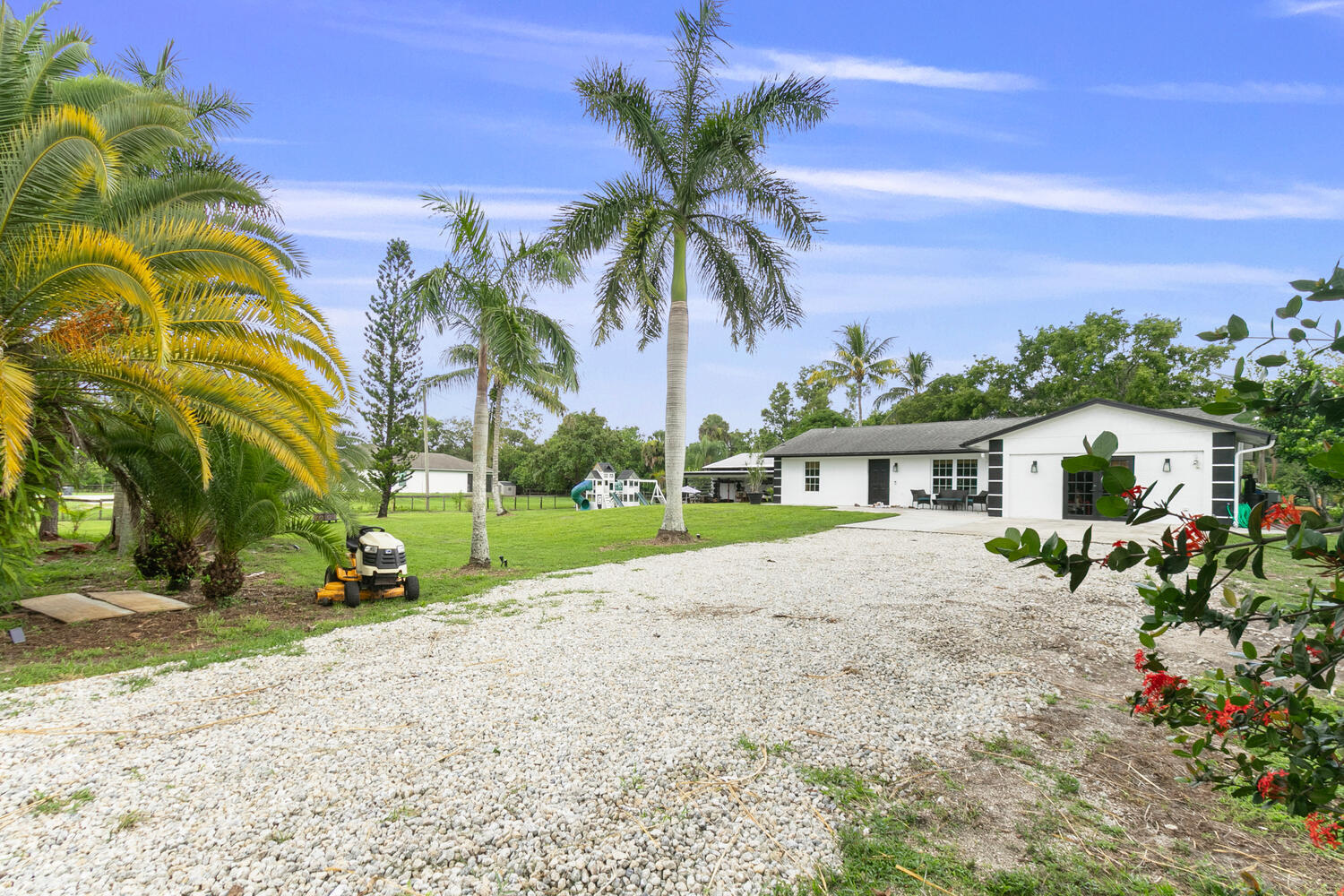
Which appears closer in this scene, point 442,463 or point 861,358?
point 861,358

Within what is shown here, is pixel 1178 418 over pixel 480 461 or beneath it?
over

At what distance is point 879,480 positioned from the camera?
83.3ft

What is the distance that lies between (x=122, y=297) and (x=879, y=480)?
962 inches

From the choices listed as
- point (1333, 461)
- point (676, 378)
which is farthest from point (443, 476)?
point (1333, 461)

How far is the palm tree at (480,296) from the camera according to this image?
29.5ft

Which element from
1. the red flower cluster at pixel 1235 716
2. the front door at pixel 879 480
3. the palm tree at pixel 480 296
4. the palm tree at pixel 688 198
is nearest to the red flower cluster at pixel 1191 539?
the red flower cluster at pixel 1235 716

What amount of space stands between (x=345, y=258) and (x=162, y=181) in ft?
16.0

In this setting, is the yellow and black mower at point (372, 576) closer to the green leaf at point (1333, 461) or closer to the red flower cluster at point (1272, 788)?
the red flower cluster at point (1272, 788)

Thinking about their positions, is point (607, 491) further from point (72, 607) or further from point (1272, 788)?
point (1272, 788)

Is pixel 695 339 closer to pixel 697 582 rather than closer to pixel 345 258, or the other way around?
pixel 345 258

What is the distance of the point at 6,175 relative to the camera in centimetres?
526

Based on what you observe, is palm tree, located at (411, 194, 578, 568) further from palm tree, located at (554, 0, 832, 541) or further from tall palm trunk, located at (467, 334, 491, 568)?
palm tree, located at (554, 0, 832, 541)

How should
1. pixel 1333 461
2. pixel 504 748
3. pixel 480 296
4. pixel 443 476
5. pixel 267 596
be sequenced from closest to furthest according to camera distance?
pixel 1333 461
pixel 504 748
pixel 267 596
pixel 480 296
pixel 443 476

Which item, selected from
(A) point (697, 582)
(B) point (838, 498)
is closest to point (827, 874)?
(A) point (697, 582)
